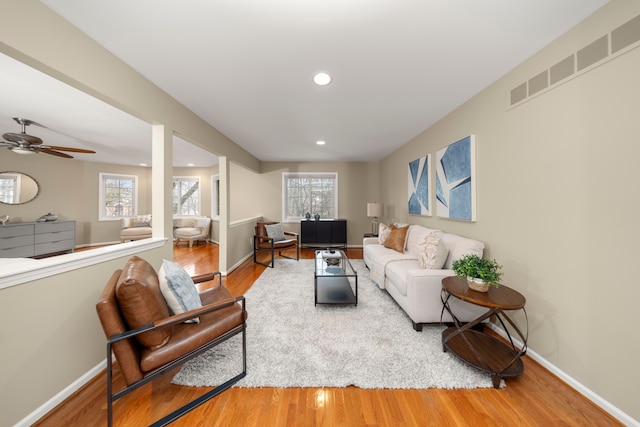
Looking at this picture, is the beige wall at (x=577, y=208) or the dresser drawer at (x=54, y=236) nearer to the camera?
the beige wall at (x=577, y=208)

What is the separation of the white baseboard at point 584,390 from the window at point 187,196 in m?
8.16

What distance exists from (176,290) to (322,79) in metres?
2.17

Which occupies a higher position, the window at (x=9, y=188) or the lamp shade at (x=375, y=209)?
the window at (x=9, y=188)

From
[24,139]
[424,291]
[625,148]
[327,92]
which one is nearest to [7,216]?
[24,139]

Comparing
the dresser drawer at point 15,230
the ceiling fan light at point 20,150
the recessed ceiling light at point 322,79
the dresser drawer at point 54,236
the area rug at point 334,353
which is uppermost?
the recessed ceiling light at point 322,79

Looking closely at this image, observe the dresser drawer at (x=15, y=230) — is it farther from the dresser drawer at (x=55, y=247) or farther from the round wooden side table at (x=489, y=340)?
the round wooden side table at (x=489, y=340)

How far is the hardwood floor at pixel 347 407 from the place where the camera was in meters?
1.26

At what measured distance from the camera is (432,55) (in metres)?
1.74

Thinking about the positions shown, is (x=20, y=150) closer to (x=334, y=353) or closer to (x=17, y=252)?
(x=17, y=252)

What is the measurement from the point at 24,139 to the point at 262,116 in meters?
3.31

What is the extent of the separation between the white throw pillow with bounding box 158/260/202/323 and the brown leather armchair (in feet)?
0.17

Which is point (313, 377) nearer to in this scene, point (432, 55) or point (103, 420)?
point (103, 420)

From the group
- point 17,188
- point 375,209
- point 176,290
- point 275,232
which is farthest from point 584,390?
point 17,188

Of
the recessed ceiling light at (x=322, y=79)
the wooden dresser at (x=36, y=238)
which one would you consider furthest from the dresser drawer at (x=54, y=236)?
the recessed ceiling light at (x=322, y=79)
